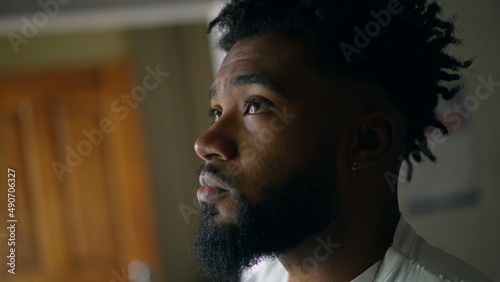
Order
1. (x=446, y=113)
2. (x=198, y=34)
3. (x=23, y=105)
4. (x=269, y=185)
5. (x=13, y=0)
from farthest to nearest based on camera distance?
(x=198, y=34), (x=23, y=105), (x=446, y=113), (x=13, y=0), (x=269, y=185)

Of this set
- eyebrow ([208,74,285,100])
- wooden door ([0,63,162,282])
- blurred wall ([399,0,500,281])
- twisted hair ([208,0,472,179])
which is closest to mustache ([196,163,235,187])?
eyebrow ([208,74,285,100])

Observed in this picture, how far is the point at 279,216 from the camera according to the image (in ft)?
3.47

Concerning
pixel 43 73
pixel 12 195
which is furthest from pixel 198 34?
pixel 12 195

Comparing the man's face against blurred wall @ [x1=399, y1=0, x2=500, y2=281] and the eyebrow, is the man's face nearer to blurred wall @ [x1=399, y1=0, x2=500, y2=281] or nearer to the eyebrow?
the eyebrow

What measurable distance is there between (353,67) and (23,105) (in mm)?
2919

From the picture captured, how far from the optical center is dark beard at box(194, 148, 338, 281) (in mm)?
1046

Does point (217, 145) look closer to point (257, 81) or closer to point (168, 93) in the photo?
point (257, 81)

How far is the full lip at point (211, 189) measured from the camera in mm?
1047

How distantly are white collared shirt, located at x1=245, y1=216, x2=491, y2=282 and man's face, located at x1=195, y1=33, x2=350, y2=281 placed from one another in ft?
0.48

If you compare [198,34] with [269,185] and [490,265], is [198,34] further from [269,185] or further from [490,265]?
[269,185]

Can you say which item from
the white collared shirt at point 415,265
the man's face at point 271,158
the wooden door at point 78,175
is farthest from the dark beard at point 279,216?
the wooden door at point 78,175

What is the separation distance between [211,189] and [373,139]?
1.15 feet

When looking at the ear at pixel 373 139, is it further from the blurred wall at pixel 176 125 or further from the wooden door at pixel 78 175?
the blurred wall at pixel 176 125

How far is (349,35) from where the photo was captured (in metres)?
1.09
